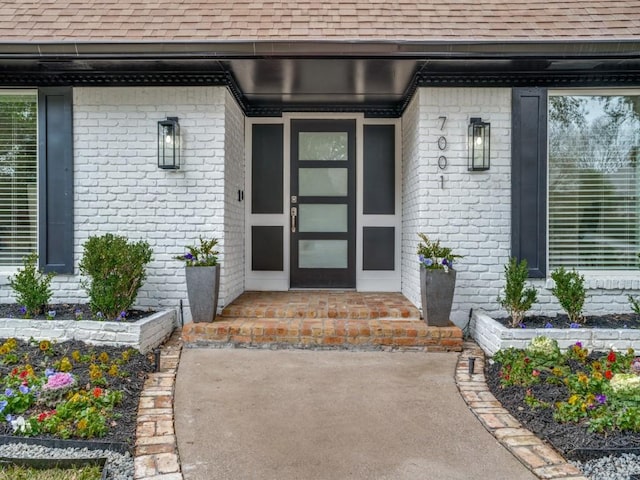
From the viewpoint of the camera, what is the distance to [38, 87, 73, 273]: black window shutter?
4.33 metres

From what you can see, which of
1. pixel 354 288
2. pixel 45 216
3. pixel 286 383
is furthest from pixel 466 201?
pixel 45 216

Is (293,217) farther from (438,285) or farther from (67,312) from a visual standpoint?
(67,312)

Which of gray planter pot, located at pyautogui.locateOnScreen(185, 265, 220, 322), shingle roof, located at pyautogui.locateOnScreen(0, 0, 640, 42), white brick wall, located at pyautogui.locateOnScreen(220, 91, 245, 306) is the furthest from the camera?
white brick wall, located at pyautogui.locateOnScreen(220, 91, 245, 306)

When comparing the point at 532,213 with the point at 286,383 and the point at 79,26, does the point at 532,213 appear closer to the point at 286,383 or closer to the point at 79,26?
the point at 286,383

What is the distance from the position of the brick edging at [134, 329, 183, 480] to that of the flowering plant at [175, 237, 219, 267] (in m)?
0.95

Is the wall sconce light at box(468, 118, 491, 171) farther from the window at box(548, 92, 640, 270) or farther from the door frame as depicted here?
the door frame

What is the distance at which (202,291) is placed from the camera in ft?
12.9

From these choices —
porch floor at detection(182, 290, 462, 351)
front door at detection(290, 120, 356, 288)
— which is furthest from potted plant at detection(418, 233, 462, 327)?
front door at detection(290, 120, 356, 288)

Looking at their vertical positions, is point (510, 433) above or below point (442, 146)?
below

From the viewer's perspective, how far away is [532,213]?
13.9 ft

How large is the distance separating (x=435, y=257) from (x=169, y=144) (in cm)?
272

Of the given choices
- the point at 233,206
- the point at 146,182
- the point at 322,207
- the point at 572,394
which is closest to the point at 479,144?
the point at 322,207

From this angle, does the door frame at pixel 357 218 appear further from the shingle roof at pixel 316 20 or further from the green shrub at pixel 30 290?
the green shrub at pixel 30 290

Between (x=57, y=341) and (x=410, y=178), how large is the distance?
Result: 368 centimetres
